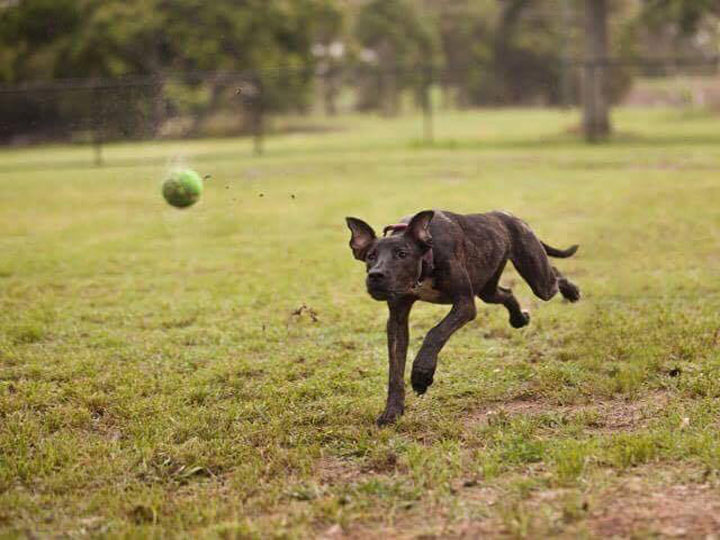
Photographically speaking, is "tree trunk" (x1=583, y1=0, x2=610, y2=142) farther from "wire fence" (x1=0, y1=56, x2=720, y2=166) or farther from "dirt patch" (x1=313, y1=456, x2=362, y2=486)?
"dirt patch" (x1=313, y1=456, x2=362, y2=486)

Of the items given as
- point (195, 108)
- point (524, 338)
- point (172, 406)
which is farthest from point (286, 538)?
point (195, 108)

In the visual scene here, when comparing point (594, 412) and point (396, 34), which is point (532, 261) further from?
point (396, 34)

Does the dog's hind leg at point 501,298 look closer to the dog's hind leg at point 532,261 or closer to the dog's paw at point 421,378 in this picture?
the dog's hind leg at point 532,261

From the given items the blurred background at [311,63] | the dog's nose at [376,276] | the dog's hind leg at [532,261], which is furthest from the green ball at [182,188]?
the blurred background at [311,63]

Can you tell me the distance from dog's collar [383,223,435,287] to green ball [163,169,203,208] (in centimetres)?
427

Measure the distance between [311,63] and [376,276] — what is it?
36725 millimetres

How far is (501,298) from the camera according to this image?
257 inches

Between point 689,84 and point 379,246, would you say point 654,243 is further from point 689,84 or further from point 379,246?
point 689,84

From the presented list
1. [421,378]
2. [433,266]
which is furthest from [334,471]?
[433,266]

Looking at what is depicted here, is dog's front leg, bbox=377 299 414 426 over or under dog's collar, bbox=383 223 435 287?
under

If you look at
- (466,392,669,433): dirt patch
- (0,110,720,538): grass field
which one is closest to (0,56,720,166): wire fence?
(0,110,720,538): grass field

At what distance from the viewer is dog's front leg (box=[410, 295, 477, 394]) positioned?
16.5 feet

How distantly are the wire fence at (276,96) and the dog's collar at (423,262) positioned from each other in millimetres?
12426

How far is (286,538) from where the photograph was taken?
3.80 meters
